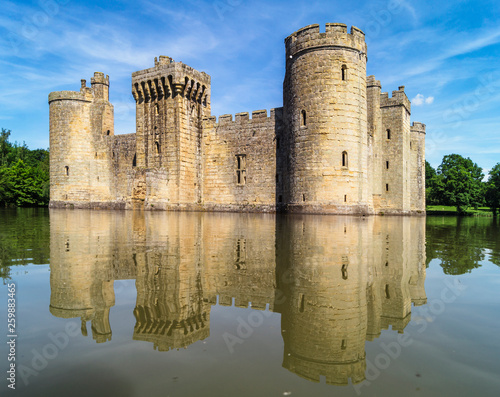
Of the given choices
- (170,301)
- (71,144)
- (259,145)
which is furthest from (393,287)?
(71,144)

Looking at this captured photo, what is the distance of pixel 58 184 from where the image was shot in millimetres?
30125

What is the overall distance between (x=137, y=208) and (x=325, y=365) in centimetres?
2264

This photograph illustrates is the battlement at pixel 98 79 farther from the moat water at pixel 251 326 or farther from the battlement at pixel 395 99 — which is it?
the moat water at pixel 251 326

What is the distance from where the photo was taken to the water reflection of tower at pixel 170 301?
2645 millimetres

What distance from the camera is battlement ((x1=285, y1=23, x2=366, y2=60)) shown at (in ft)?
59.0

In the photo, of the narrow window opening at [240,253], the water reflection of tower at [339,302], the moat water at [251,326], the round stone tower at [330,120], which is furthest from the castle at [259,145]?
the moat water at [251,326]

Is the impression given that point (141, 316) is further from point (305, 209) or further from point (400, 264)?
point (305, 209)

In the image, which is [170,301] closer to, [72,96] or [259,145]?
[259,145]

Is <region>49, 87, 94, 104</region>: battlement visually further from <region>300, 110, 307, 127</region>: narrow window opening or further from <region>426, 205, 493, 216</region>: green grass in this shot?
<region>426, 205, 493, 216</region>: green grass

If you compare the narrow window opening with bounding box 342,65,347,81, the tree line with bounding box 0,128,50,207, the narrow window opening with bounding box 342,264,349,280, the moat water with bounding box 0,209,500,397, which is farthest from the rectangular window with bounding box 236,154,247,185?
the tree line with bounding box 0,128,50,207

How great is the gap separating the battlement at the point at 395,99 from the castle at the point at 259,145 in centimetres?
7

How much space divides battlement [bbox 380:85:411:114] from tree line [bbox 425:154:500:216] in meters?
25.3

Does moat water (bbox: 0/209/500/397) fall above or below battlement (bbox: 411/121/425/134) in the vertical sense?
below

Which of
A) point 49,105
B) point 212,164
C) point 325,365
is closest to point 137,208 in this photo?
point 212,164
